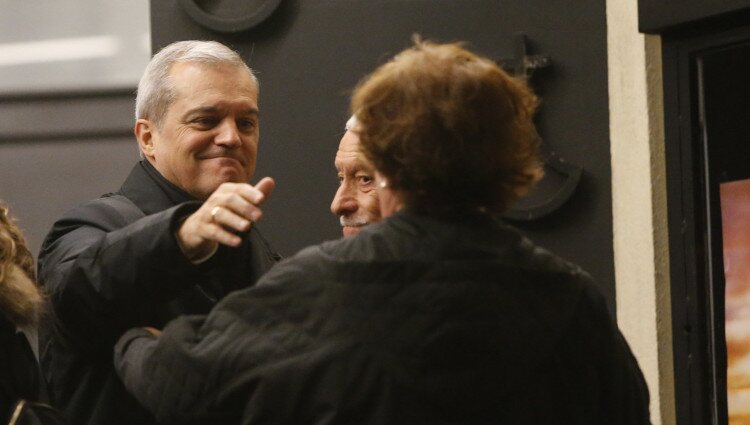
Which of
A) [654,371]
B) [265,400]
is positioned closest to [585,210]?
[654,371]

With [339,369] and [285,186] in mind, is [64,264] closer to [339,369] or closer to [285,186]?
[339,369]

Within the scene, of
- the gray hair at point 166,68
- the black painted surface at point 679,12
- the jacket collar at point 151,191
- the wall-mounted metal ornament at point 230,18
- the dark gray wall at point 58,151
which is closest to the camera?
Answer: the jacket collar at point 151,191

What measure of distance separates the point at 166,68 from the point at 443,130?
966 millimetres

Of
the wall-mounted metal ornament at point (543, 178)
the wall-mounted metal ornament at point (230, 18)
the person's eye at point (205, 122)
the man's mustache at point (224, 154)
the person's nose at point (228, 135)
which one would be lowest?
the wall-mounted metal ornament at point (543, 178)

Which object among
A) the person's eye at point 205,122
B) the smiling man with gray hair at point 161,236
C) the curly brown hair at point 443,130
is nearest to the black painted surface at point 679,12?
the smiling man with gray hair at point 161,236

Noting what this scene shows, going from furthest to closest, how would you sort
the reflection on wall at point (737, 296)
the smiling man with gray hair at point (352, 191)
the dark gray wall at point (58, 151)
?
the dark gray wall at point (58, 151), the reflection on wall at point (737, 296), the smiling man with gray hair at point (352, 191)

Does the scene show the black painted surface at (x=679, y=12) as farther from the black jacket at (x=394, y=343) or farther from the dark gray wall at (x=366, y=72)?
the black jacket at (x=394, y=343)

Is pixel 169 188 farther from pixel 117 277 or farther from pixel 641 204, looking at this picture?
pixel 641 204

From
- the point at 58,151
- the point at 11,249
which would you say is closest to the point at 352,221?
the point at 11,249

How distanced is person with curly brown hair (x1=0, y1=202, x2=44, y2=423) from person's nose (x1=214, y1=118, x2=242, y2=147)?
55cm

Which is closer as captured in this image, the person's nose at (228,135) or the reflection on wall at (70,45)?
the person's nose at (228,135)

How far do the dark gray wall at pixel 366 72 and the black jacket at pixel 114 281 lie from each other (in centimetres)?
138

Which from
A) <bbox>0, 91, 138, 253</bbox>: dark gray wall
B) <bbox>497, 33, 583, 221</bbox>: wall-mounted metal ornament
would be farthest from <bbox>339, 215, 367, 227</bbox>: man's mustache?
<bbox>0, 91, 138, 253</bbox>: dark gray wall

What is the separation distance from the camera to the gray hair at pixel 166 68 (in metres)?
2.49
